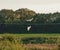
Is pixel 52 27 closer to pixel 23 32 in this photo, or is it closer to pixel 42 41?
pixel 23 32

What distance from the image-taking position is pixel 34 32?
40.2 meters

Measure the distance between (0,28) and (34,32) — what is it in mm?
4207

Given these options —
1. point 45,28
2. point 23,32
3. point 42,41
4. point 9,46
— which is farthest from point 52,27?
point 9,46

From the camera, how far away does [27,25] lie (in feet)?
132

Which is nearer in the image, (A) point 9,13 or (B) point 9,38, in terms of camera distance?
(B) point 9,38

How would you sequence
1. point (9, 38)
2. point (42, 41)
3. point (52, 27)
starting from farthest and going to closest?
point (52, 27)
point (42, 41)
point (9, 38)

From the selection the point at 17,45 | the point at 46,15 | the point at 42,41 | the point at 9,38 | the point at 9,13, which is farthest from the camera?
the point at 9,13

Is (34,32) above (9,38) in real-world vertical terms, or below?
below

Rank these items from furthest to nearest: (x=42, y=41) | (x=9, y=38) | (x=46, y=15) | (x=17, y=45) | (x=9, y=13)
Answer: (x=9, y=13) < (x=46, y=15) < (x=42, y=41) < (x=9, y=38) < (x=17, y=45)

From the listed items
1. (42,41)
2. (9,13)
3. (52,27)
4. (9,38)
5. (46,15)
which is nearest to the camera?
(9,38)

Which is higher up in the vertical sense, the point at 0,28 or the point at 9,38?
the point at 9,38

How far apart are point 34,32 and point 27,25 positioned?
4.00 ft

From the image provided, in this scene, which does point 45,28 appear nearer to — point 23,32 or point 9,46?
point 23,32

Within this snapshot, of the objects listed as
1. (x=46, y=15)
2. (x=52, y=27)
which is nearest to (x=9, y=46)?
(x=52, y=27)
